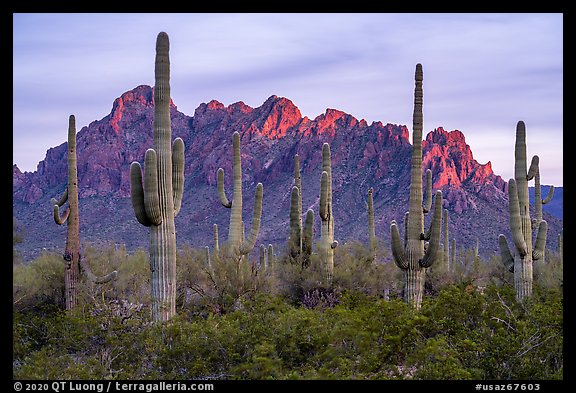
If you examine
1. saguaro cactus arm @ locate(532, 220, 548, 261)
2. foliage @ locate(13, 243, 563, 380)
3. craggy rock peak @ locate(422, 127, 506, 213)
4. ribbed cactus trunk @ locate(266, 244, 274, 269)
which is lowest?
foliage @ locate(13, 243, 563, 380)

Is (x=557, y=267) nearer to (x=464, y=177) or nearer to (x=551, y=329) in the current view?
(x=551, y=329)

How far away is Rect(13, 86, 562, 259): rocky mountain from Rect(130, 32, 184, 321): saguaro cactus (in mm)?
36800

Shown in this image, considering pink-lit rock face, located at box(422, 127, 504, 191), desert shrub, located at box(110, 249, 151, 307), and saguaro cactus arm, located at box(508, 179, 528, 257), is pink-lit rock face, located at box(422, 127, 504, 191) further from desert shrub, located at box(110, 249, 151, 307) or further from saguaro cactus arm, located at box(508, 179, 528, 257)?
saguaro cactus arm, located at box(508, 179, 528, 257)

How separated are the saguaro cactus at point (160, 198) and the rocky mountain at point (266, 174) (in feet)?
121

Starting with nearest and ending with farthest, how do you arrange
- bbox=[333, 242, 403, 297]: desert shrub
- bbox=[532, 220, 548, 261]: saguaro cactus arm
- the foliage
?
the foliage
bbox=[532, 220, 548, 261]: saguaro cactus arm
bbox=[333, 242, 403, 297]: desert shrub

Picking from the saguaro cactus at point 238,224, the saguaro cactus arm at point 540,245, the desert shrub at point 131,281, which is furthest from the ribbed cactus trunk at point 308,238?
the saguaro cactus arm at point 540,245

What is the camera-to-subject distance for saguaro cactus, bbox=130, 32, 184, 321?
11422 millimetres

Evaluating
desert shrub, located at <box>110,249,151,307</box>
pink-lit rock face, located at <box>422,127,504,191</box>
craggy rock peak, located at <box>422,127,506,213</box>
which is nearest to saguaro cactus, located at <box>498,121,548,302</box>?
desert shrub, located at <box>110,249,151,307</box>

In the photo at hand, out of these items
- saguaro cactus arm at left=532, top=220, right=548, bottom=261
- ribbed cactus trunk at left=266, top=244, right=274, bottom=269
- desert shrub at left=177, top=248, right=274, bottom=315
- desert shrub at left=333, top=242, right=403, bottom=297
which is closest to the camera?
desert shrub at left=177, top=248, right=274, bottom=315

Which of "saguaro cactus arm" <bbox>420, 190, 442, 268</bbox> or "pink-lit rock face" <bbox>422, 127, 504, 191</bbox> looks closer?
"saguaro cactus arm" <bbox>420, 190, 442, 268</bbox>

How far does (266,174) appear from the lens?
78625 mm

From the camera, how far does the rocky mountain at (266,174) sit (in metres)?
57.4

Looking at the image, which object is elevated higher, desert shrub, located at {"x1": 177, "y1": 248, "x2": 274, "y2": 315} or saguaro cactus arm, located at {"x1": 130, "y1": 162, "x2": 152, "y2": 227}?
saguaro cactus arm, located at {"x1": 130, "y1": 162, "x2": 152, "y2": 227}

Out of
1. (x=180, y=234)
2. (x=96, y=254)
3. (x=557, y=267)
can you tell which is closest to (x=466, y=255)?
(x=557, y=267)
